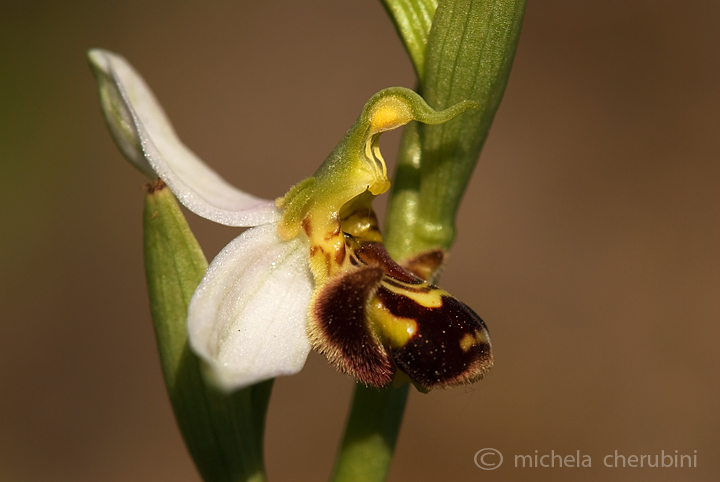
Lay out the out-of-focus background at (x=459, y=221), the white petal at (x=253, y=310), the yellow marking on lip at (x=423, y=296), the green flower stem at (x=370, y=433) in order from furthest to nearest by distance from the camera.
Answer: the out-of-focus background at (x=459, y=221) < the green flower stem at (x=370, y=433) < the yellow marking on lip at (x=423, y=296) < the white petal at (x=253, y=310)

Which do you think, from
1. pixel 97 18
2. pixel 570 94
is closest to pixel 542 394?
Result: pixel 570 94

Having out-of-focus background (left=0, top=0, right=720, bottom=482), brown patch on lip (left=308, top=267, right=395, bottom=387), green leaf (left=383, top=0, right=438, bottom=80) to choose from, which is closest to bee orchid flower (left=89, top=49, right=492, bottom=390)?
brown patch on lip (left=308, top=267, right=395, bottom=387)

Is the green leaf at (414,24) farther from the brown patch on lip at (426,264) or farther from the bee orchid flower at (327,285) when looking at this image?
the brown patch on lip at (426,264)

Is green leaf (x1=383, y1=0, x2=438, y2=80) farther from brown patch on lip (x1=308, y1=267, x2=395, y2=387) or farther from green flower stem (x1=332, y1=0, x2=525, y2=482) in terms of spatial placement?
brown patch on lip (x1=308, y1=267, x2=395, y2=387)

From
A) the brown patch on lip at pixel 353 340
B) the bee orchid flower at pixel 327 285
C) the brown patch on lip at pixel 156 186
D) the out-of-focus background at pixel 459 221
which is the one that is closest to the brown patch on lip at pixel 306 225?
the bee orchid flower at pixel 327 285

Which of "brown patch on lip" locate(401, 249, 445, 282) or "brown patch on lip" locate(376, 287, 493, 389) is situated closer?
"brown patch on lip" locate(376, 287, 493, 389)

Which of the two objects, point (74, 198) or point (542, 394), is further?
point (74, 198)

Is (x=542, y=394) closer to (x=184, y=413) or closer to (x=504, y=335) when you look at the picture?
(x=504, y=335)
